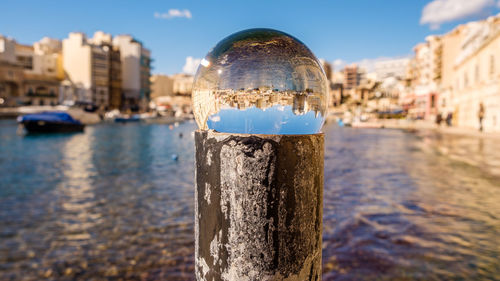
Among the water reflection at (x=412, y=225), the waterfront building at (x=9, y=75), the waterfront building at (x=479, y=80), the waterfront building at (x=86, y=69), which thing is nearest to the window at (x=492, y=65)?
the waterfront building at (x=479, y=80)

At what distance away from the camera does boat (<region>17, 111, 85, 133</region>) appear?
3291 centimetres

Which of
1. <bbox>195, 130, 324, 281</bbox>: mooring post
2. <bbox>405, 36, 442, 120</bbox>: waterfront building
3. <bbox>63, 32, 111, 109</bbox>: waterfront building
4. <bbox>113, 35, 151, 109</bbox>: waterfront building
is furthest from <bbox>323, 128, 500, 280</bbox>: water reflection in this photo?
<bbox>113, 35, 151, 109</bbox>: waterfront building

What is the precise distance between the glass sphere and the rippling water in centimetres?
292

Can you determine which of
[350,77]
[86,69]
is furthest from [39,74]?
[350,77]

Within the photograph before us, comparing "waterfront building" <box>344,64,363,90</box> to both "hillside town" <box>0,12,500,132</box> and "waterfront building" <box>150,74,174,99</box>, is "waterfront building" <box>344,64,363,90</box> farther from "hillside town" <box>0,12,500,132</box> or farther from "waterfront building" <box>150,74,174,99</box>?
"waterfront building" <box>150,74,174,99</box>

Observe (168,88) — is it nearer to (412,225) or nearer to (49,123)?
(49,123)

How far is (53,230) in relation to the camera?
584 cm

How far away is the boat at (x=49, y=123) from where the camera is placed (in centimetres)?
3291

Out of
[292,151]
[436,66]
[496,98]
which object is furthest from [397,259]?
[436,66]

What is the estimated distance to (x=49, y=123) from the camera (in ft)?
112

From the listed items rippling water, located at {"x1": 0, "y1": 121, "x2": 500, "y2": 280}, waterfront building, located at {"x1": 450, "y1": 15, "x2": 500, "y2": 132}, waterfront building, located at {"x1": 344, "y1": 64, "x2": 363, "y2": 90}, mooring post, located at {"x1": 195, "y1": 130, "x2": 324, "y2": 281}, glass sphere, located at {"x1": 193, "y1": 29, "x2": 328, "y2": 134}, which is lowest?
rippling water, located at {"x1": 0, "y1": 121, "x2": 500, "y2": 280}

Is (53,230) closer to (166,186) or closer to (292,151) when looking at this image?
(166,186)

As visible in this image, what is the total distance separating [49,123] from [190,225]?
34488mm

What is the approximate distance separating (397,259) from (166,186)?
6.65m
